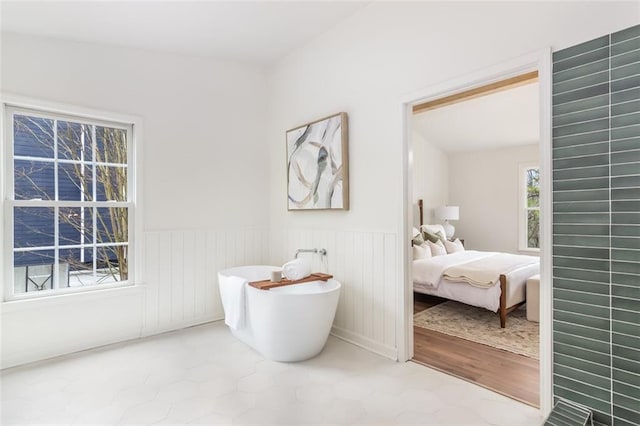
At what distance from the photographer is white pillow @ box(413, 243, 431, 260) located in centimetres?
444

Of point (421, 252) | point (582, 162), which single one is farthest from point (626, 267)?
point (421, 252)

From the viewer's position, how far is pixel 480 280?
352 cm

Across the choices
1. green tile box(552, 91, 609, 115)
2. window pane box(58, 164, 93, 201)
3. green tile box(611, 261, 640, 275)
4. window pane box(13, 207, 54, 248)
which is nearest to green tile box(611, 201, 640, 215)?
green tile box(611, 261, 640, 275)

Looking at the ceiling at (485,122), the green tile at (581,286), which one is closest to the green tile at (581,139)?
the green tile at (581,286)

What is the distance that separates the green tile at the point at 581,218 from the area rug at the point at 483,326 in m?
1.44

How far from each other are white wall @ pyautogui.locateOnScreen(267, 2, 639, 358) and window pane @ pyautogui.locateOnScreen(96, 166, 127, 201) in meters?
1.65

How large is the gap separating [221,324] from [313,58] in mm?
2876

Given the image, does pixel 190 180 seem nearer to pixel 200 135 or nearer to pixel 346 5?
pixel 200 135

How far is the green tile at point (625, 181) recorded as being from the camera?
1636mm

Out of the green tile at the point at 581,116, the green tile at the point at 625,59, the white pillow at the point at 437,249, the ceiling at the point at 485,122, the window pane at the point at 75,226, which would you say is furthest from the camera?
the ceiling at the point at 485,122

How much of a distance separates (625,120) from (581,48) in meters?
0.44

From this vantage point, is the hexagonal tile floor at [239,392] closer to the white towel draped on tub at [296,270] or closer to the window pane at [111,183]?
the white towel draped on tub at [296,270]

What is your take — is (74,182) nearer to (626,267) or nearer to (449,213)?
(626,267)

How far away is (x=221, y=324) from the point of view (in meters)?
3.62
